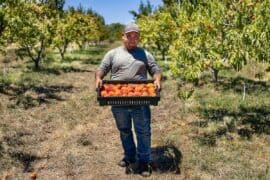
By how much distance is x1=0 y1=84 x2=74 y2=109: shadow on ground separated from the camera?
1567 centimetres

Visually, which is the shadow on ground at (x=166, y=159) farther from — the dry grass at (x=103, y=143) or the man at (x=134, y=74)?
the man at (x=134, y=74)

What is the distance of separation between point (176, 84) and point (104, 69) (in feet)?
44.5

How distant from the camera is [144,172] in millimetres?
7824

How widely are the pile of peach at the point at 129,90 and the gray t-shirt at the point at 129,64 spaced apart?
9.0 inches

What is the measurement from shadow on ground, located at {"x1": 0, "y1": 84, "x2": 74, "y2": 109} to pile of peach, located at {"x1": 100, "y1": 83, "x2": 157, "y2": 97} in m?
7.84

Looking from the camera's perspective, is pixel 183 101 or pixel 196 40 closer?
pixel 196 40

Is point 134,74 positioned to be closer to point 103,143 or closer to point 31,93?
point 103,143

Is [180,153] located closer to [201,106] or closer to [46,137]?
[46,137]

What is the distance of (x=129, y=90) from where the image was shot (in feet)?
24.3

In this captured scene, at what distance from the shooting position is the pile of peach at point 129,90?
7.41 m

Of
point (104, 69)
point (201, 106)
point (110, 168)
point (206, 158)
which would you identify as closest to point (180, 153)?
point (206, 158)

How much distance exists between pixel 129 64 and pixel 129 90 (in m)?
0.47

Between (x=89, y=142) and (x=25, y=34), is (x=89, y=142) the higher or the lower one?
the lower one

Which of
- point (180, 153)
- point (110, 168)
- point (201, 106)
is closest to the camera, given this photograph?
point (110, 168)
